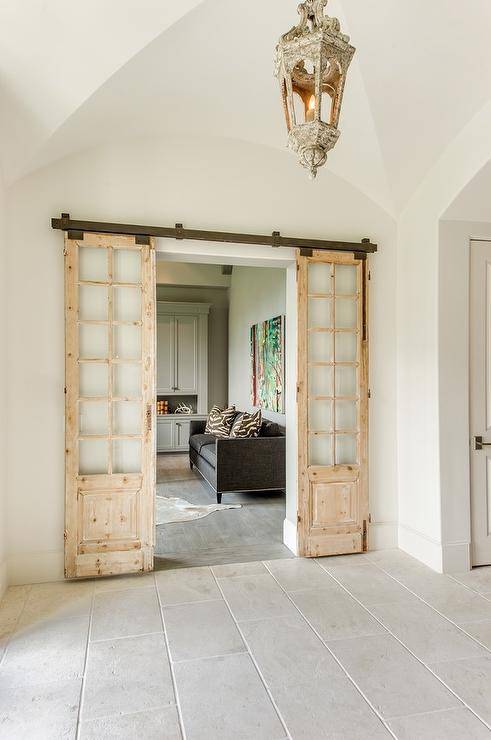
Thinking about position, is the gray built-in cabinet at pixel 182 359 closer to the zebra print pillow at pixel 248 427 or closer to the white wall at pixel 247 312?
the white wall at pixel 247 312

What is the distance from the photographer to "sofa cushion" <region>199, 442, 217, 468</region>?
5625 millimetres

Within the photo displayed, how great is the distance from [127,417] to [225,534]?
1.52 m

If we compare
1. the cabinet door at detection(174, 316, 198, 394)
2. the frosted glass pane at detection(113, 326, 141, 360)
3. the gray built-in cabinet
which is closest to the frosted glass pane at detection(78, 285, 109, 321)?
the frosted glass pane at detection(113, 326, 141, 360)

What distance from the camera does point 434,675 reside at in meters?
2.32

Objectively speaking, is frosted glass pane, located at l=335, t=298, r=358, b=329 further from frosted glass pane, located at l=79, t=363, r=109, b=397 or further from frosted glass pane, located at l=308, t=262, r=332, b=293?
frosted glass pane, located at l=79, t=363, r=109, b=397

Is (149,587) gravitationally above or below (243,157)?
below

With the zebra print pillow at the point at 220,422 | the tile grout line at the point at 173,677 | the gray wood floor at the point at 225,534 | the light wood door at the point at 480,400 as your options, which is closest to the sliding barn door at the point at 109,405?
the gray wood floor at the point at 225,534

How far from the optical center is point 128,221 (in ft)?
11.9

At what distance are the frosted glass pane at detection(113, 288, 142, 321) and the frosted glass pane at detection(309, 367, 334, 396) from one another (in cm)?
142

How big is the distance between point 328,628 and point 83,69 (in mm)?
3427

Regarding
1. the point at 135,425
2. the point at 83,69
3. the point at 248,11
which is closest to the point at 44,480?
the point at 135,425

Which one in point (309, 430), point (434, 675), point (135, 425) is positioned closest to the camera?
point (434, 675)

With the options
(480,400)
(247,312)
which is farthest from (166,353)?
(480,400)

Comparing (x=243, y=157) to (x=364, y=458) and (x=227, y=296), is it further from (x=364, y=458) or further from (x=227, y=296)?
(x=227, y=296)
